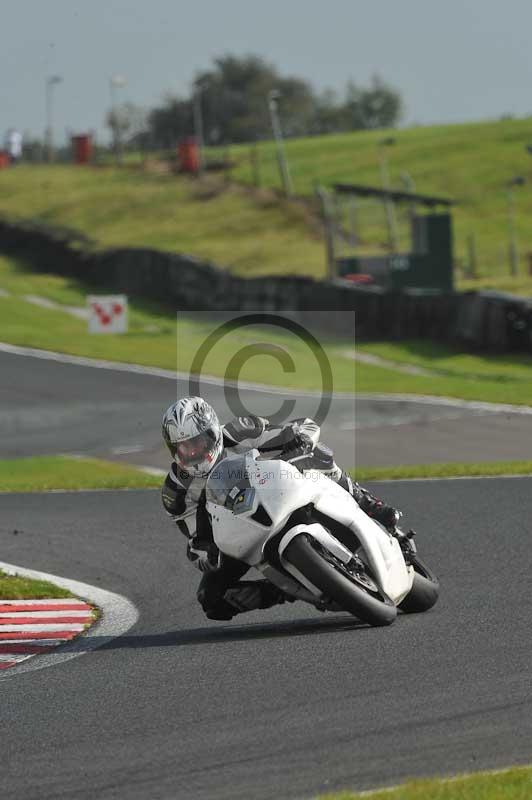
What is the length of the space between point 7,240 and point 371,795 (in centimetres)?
5255

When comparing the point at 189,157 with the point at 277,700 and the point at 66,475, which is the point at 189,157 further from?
the point at 277,700

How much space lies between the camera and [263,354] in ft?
119

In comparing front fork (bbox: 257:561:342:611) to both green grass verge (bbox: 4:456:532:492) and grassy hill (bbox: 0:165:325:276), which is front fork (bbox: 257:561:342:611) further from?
grassy hill (bbox: 0:165:325:276)

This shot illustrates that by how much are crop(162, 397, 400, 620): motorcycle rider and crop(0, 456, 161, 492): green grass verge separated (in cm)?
839

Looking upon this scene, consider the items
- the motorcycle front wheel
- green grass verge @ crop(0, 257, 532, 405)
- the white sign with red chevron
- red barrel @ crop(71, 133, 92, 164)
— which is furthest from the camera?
red barrel @ crop(71, 133, 92, 164)

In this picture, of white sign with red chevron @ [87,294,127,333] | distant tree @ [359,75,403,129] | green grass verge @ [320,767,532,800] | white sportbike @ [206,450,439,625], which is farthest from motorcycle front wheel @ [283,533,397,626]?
distant tree @ [359,75,403,129]

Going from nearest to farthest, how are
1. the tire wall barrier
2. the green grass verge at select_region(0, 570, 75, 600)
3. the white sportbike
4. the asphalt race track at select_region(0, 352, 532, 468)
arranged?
the white sportbike < the green grass verge at select_region(0, 570, 75, 600) < the asphalt race track at select_region(0, 352, 532, 468) < the tire wall barrier

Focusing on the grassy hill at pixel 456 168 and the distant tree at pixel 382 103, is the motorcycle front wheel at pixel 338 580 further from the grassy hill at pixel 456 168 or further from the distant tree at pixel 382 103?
the distant tree at pixel 382 103

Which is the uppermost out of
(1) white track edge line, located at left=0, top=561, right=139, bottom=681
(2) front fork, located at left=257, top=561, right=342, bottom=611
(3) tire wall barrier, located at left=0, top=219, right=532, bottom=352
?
(3) tire wall barrier, located at left=0, top=219, right=532, bottom=352

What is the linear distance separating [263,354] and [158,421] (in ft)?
35.1

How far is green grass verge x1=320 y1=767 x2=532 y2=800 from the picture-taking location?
5008 millimetres

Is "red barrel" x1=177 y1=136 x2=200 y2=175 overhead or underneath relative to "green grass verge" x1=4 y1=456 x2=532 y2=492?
overhead

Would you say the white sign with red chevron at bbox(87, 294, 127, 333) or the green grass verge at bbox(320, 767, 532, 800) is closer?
the green grass verge at bbox(320, 767, 532, 800)

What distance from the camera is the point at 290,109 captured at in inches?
5290
